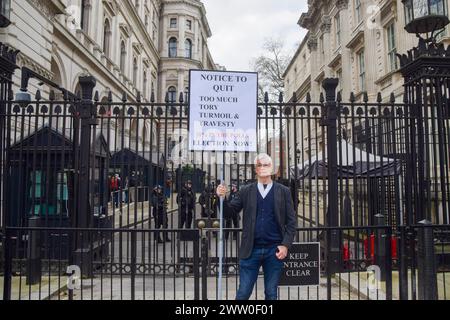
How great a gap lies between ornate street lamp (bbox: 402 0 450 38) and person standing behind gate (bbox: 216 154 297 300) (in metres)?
3.56

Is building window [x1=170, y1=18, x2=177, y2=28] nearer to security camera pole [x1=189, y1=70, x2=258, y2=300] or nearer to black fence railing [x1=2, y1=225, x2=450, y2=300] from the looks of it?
black fence railing [x1=2, y1=225, x2=450, y2=300]

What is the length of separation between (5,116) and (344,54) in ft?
75.5

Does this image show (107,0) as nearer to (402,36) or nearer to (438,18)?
(402,36)

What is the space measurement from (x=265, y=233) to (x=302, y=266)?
2.99ft

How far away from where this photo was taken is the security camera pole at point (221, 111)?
17.3 feet

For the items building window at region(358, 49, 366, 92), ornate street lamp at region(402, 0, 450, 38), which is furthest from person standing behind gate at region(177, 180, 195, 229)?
building window at region(358, 49, 366, 92)

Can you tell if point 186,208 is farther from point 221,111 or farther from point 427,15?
point 427,15

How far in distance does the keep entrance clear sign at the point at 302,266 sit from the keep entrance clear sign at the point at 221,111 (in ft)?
4.70

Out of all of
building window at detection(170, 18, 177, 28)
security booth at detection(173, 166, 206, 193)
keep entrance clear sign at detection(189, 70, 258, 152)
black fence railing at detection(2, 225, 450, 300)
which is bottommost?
black fence railing at detection(2, 225, 450, 300)

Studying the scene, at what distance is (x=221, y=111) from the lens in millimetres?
5328

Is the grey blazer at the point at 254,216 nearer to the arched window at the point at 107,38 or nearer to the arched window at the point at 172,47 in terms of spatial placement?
the arched window at the point at 107,38

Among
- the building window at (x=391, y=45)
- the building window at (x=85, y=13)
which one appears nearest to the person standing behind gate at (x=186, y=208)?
the building window at (x=391, y=45)

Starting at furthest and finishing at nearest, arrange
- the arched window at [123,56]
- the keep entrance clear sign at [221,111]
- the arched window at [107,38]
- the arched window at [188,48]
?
the arched window at [188,48] < the arched window at [123,56] < the arched window at [107,38] < the keep entrance clear sign at [221,111]

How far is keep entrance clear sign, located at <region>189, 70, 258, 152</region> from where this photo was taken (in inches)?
207
